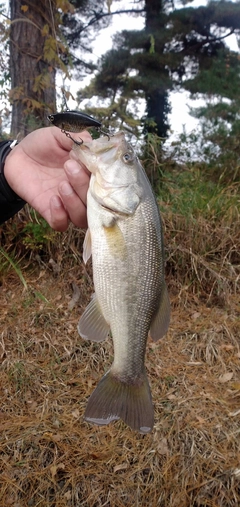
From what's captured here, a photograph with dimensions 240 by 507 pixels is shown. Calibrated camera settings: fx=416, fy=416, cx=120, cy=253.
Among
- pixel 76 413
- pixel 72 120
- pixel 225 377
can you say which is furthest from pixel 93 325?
pixel 225 377

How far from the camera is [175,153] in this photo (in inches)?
232

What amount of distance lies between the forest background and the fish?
5.17 feet

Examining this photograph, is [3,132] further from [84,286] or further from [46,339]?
[46,339]

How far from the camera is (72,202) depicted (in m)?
1.80

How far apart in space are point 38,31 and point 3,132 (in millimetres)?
1404

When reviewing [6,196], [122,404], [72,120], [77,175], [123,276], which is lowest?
[122,404]

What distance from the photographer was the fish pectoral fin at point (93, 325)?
161 centimetres

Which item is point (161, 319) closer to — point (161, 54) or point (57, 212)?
point (57, 212)

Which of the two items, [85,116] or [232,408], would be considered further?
[232,408]

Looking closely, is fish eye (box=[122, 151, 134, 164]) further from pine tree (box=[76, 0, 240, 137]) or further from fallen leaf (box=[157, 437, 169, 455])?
pine tree (box=[76, 0, 240, 137])

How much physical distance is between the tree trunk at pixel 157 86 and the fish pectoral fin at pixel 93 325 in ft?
20.1

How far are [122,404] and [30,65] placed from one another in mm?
4998

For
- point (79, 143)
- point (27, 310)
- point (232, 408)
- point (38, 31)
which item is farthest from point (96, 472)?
point (38, 31)

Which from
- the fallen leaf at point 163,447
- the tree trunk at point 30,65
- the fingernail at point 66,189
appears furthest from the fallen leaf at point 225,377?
the tree trunk at point 30,65
